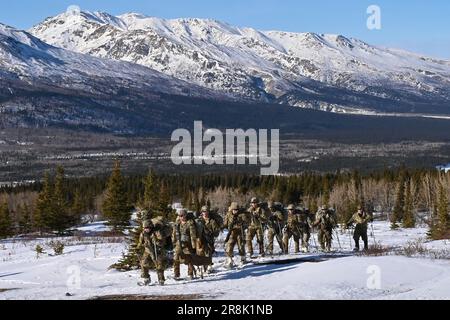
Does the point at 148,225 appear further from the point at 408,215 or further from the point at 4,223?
the point at 408,215

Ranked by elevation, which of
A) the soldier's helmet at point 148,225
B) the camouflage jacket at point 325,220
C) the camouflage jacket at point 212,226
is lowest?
the camouflage jacket at point 325,220

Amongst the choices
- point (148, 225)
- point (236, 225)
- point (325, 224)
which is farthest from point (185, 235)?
Answer: point (325, 224)

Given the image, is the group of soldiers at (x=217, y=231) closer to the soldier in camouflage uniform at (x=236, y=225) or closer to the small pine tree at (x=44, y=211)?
the soldier in camouflage uniform at (x=236, y=225)

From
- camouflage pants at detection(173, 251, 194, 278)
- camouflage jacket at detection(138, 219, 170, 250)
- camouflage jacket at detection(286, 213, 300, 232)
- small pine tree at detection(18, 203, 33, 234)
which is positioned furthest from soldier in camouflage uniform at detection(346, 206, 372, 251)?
small pine tree at detection(18, 203, 33, 234)

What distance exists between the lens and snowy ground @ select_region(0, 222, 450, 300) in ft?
59.2

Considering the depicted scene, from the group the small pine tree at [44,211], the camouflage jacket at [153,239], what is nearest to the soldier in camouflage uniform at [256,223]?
the camouflage jacket at [153,239]

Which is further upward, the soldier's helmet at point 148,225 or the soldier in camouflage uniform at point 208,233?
the soldier's helmet at point 148,225

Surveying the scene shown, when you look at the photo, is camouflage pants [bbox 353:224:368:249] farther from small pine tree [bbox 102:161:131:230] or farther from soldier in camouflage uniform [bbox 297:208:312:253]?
small pine tree [bbox 102:161:131:230]

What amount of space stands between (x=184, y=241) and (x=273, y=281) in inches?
156

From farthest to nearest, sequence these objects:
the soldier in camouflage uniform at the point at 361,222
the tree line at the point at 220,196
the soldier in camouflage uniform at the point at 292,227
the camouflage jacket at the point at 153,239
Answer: the tree line at the point at 220,196
the soldier in camouflage uniform at the point at 361,222
the soldier in camouflage uniform at the point at 292,227
the camouflage jacket at the point at 153,239

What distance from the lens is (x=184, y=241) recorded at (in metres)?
22.8

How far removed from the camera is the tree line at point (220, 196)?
60125 mm
